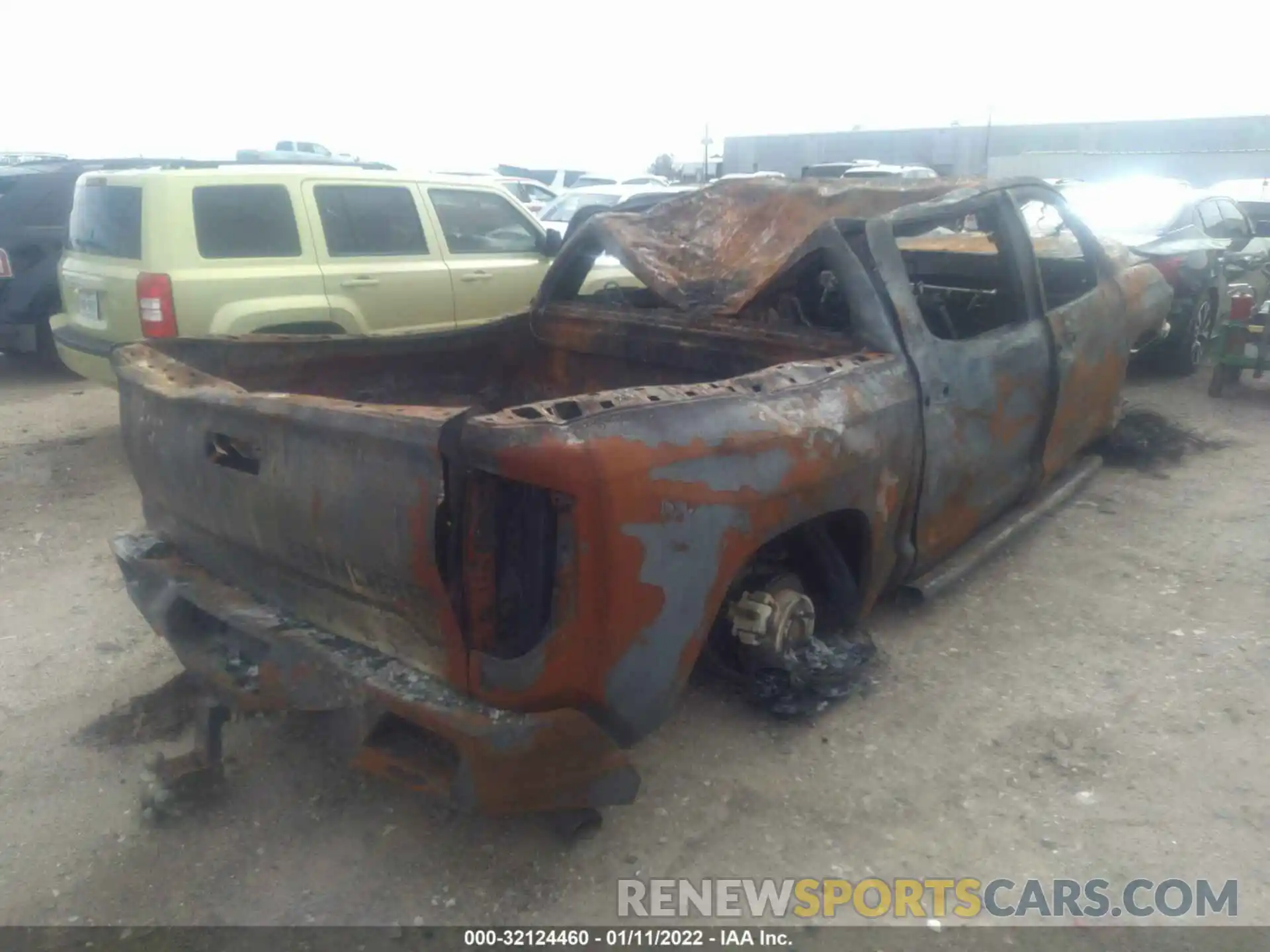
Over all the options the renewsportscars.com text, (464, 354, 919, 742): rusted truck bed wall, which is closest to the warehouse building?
(464, 354, 919, 742): rusted truck bed wall

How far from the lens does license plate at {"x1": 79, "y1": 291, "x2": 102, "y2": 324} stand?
19.0 ft

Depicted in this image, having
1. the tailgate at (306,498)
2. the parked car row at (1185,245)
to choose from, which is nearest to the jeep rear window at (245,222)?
the tailgate at (306,498)

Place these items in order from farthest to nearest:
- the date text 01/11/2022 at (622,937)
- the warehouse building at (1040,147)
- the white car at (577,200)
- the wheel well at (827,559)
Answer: the warehouse building at (1040,147) → the white car at (577,200) → the wheel well at (827,559) → the date text 01/11/2022 at (622,937)

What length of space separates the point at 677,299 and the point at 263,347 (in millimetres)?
1534

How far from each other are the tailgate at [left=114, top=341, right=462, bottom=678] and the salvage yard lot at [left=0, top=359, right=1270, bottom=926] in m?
0.61

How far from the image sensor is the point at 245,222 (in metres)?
5.75

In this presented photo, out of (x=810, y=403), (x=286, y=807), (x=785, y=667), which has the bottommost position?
(x=286, y=807)

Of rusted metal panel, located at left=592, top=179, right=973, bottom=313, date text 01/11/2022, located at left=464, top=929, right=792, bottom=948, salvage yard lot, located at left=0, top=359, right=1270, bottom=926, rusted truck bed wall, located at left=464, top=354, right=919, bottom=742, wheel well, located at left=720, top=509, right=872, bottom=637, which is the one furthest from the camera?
rusted metal panel, located at left=592, top=179, right=973, bottom=313

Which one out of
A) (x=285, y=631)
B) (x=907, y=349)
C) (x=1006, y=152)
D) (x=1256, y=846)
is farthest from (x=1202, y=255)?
(x=1006, y=152)

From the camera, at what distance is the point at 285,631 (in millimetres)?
2574

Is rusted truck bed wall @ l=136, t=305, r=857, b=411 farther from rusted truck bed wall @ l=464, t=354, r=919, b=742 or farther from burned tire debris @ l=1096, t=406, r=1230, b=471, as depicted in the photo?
burned tire debris @ l=1096, t=406, r=1230, b=471

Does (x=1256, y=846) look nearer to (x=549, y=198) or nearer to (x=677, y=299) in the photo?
(x=677, y=299)

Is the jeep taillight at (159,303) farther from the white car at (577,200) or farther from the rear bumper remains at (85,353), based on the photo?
the white car at (577,200)

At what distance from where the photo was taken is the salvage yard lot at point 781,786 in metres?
2.51
